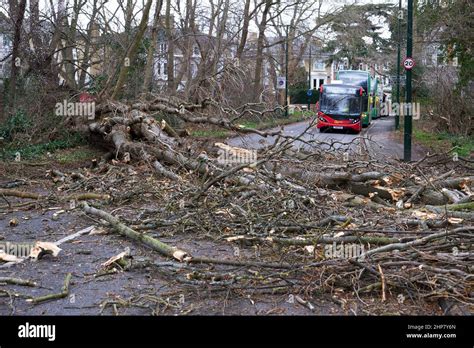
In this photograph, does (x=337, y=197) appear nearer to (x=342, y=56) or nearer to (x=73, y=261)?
(x=73, y=261)

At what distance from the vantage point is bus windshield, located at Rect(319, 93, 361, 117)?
32.2 m

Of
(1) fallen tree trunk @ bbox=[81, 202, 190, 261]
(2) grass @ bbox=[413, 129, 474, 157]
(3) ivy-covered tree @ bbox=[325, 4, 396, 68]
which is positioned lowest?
(1) fallen tree trunk @ bbox=[81, 202, 190, 261]

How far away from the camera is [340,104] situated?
107ft

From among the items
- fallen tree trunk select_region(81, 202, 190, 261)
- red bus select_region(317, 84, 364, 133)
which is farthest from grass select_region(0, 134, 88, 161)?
red bus select_region(317, 84, 364, 133)

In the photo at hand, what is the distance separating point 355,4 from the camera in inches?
1718

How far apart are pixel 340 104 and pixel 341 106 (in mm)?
136

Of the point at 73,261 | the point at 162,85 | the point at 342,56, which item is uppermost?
the point at 342,56

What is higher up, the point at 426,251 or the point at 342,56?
the point at 342,56

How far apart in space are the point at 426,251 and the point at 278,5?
35.7 m

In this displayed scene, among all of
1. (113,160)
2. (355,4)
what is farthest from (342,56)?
(113,160)

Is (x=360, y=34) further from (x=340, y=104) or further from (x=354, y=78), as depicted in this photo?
(x=340, y=104)

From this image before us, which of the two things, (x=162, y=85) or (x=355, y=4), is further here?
(x=355, y=4)

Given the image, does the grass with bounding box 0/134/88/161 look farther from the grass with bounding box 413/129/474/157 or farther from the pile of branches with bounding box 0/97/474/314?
the grass with bounding box 413/129/474/157

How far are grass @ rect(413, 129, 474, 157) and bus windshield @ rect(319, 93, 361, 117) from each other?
409 cm
